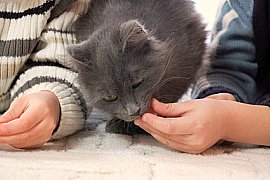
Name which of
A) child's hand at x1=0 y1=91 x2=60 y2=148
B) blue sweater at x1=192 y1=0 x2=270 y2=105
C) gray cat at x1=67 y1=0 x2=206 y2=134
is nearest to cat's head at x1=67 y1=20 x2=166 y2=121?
gray cat at x1=67 y1=0 x2=206 y2=134

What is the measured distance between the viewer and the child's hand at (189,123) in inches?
37.4

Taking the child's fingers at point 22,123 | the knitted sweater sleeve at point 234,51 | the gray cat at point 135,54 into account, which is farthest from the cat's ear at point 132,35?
the knitted sweater sleeve at point 234,51

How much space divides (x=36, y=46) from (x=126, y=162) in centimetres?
47

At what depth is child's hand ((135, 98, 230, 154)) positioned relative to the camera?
0.95 m

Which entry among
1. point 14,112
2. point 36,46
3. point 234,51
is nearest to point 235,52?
point 234,51

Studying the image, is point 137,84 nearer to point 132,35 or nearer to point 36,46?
point 132,35

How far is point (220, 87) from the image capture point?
1203 mm

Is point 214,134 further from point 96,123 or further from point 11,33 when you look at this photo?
point 11,33

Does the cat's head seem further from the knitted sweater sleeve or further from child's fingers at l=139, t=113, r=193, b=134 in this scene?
the knitted sweater sleeve

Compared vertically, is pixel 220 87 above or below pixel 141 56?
below

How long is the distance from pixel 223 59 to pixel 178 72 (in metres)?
0.27

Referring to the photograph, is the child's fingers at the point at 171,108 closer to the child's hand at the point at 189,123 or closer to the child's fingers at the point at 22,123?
the child's hand at the point at 189,123

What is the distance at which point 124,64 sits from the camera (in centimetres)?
97

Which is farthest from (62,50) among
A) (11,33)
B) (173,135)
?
(173,135)
